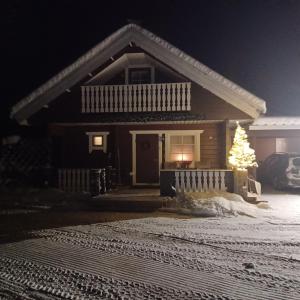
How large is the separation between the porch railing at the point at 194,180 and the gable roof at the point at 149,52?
2796mm

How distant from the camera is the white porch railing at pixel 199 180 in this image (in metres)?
12.2

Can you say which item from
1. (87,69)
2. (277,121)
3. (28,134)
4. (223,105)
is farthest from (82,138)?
(277,121)

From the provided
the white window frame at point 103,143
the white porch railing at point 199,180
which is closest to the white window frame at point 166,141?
the white window frame at point 103,143

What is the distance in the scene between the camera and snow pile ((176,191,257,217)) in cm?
1011

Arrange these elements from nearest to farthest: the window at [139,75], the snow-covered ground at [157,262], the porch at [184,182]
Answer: the snow-covered ground at [157,262], the porch at [184,182], the window at [139,75]

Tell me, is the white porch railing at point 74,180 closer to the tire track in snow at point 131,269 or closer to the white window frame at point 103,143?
the white window frame at point 103,143

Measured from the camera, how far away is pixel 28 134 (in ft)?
64.2

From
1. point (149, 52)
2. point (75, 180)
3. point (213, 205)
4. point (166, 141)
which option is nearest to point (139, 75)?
point (149, 52)

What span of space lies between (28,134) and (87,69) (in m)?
7.06

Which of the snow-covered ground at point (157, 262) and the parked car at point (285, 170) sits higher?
the parked car at point (285, 170)

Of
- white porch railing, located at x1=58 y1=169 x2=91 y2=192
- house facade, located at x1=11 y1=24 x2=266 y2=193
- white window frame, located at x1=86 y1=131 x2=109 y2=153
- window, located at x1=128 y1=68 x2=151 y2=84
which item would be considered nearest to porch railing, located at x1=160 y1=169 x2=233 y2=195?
house facade, located at x1=11 y1=24 x2=266 y2=193

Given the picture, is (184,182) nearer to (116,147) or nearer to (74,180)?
(74,180)

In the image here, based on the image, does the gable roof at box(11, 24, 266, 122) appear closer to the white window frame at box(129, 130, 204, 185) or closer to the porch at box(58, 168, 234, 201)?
the white window frame at box(129, 130, 204, 185)

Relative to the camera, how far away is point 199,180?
12320mm
